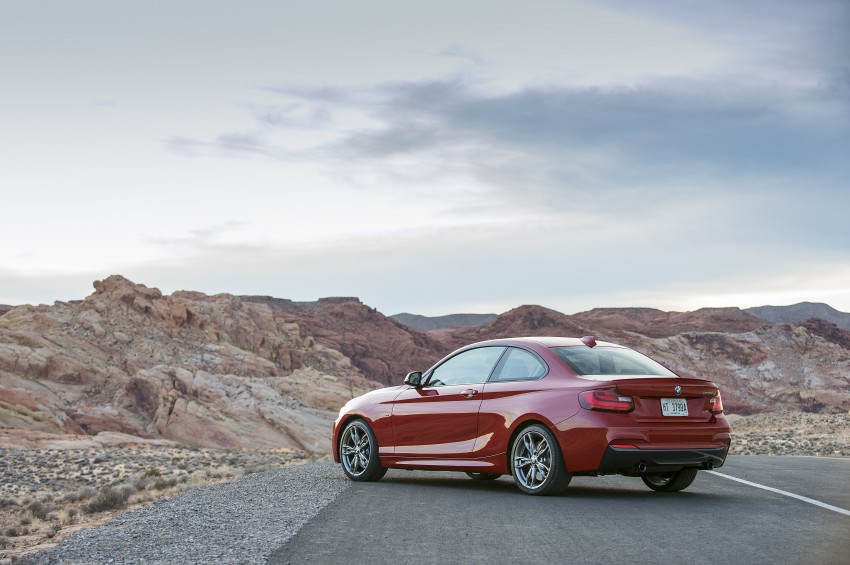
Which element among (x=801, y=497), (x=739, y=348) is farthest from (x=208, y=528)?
(x=739, y=348)

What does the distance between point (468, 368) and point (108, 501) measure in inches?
277

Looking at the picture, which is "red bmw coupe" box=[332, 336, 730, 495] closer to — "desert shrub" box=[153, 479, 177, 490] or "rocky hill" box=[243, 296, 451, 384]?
"desert shrub" box=[153, 479, 177, 490]

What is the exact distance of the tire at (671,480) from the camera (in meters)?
10.4

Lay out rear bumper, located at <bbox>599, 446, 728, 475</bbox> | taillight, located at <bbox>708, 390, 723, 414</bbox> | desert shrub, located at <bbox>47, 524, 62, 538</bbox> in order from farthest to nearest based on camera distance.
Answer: desert shrub, located at <bbox>47, 524, 62, 538</bbox> → taillight, located at <bbox>708, 390, 723, 414</bbox> → rear bumper, located at <bbox>599, 446, 728, 475</bbox>

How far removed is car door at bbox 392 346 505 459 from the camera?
10547mm

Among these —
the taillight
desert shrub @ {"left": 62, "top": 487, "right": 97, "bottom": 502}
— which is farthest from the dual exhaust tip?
desert shrub @ {"left": 62, "top": 487, "right": 97, "bottom": 502}

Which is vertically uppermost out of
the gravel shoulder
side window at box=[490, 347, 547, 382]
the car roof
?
the car roof

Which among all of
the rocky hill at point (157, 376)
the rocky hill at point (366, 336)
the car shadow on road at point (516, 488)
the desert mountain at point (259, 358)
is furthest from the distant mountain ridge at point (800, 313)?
the car shadow on road at point (516, 488)

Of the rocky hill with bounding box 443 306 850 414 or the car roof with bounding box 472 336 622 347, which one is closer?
the car roof with bounding box 472 336 622 347

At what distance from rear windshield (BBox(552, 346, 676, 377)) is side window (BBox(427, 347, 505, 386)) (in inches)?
36.1

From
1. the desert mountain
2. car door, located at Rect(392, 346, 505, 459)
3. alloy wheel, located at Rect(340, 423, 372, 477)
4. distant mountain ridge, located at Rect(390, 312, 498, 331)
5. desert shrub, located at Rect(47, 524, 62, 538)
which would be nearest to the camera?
car door, located at Rect(392, 346, 505, 459)

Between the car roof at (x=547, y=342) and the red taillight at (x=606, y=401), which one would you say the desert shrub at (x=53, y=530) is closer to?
the car roof at (x=547, y=342)

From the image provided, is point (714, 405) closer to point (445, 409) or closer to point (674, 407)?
point (674, 407)

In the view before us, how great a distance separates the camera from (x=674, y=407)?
372 inches
